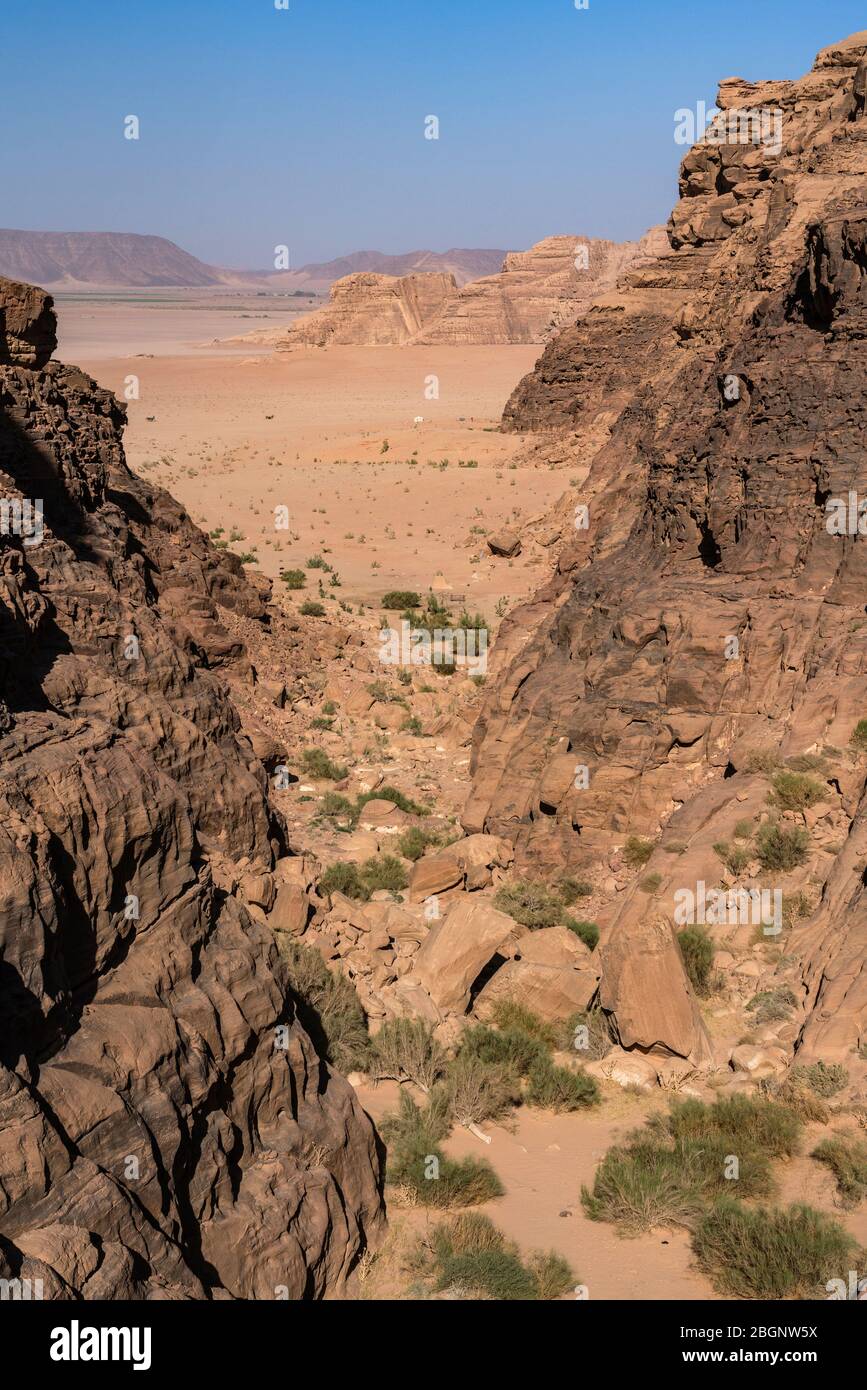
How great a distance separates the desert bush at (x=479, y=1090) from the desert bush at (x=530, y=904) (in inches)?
104

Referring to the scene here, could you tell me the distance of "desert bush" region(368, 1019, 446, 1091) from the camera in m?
8.96

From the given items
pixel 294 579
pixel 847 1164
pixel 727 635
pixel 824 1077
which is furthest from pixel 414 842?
pixel 294 579

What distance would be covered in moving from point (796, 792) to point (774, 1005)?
2305mm

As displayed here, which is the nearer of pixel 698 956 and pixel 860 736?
pixel 698 956

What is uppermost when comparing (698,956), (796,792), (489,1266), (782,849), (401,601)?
(796,792)

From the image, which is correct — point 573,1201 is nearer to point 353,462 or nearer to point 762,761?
point 762,761

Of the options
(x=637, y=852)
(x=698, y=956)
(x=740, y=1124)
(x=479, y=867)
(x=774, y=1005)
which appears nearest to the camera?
(x=740, y=1124)

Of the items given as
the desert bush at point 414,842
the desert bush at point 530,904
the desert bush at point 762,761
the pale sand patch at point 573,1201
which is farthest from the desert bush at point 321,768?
the pale sand patch at point 573,1201

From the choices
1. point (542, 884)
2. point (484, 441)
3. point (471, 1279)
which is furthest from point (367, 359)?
point (471, 1279)

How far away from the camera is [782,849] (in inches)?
402

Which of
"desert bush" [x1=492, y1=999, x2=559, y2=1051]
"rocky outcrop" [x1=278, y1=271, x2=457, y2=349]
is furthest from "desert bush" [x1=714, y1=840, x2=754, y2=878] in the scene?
"rocky outcrop" [x1=278, y1=271, x2=457, y2=349]

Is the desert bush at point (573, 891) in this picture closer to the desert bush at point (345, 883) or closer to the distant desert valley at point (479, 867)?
the distant desert valley at point (479, 867)

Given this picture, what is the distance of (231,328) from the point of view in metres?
179
